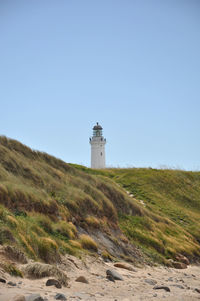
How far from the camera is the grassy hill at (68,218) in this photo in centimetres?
1331

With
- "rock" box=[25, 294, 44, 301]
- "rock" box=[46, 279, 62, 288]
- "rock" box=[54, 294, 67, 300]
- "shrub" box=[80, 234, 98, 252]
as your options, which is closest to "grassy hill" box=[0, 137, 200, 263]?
"shrub" box=[80, 234, 98, 252]

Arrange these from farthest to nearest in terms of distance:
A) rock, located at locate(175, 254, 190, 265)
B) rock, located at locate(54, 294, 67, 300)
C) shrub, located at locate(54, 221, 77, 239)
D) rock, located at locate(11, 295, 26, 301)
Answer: rock, located at locate(175, 254, 190, 265)
shrub, located at locate(54, 221, 77, 239)
rock, located at locate(54, 294, 67, 300)
rock, located at locate(11, 295, 26, 301)

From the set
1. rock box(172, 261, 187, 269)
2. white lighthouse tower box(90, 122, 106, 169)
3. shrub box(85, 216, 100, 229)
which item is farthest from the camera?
Answer: white lighthouse tower box(90, 122, 106, 169)

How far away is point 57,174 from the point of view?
22.4 metres

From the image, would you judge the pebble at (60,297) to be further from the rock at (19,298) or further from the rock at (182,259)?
the rock at (182,259)

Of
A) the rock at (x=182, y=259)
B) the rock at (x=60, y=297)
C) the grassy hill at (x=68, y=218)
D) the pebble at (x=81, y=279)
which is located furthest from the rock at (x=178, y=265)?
the rock at (x=60, y=297)

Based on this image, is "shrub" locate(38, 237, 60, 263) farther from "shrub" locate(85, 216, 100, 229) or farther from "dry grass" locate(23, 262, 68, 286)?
"shrub" locate(85, 216, 100, 229)

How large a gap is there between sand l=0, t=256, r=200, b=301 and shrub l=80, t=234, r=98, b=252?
1.00 m

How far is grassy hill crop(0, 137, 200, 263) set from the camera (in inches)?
524

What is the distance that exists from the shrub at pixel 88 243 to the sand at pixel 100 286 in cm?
100

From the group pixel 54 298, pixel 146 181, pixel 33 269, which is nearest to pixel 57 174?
pixel 33 269

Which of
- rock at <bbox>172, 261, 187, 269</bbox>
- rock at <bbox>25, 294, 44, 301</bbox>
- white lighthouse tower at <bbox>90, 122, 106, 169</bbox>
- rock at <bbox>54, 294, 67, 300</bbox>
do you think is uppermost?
white lighthouse tower at <bbox>90, 122, 106, 169</bbox>

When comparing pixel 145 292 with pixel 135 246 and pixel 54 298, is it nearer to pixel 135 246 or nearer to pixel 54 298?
pixel 54 298

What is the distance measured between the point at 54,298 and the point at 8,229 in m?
3.87
